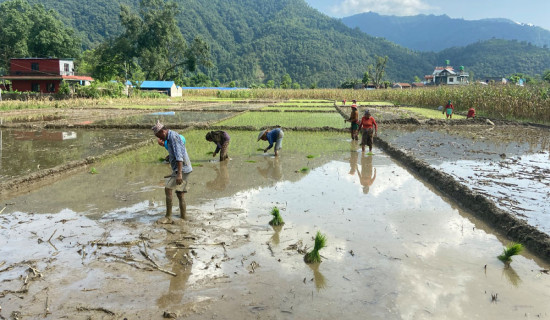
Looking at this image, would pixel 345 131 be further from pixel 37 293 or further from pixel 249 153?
pixel 37 293

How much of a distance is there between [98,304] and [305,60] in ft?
446

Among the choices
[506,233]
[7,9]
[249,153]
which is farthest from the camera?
[7,9]

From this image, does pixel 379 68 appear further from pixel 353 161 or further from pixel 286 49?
pixel 353 161

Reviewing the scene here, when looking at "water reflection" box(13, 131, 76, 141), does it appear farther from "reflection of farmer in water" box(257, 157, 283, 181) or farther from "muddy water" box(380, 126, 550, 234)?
"muddy water" box(380, 126, 550, 234)

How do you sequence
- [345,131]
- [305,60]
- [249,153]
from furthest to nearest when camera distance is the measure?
[305,60] < [345,131] < [249,153]

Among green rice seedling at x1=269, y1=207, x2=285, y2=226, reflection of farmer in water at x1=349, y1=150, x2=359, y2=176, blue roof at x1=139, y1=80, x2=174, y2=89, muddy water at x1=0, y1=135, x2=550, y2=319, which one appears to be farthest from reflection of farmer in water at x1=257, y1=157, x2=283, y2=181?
blue roof at x1=139, y1=80, x2=174, y2=89

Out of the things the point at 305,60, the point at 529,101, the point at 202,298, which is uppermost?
the point at 305,60

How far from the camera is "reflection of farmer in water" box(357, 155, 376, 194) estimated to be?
8.28 meters

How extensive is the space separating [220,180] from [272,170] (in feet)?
5.17

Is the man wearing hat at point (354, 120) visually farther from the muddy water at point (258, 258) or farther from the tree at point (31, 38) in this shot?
the tree at point (31, 38)

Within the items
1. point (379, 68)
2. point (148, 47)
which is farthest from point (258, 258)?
point (379, 68)

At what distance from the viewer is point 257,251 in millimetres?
4844

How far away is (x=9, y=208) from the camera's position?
6.52m

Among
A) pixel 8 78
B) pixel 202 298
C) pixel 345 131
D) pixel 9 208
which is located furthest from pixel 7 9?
pixel 202 298
